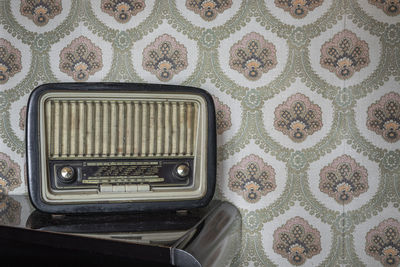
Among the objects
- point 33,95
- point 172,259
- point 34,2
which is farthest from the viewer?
point 34,2

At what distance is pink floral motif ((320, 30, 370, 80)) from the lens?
1.31 meters

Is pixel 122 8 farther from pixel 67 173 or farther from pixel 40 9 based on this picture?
pixel 67 173

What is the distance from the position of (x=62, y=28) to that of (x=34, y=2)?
0.45 ft

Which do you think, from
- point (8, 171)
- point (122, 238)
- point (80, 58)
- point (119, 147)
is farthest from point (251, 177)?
point (8, 171)

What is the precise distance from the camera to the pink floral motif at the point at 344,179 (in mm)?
1327

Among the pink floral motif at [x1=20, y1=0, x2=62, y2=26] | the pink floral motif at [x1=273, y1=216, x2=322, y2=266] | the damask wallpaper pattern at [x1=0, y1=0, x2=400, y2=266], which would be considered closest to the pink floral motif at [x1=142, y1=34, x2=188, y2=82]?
the damask wallpaper pattern at [x1=0, y1=0, x2=400, y2=266]

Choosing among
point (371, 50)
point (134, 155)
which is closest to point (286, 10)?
point (371, 50)

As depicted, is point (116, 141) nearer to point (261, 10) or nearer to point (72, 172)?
point (72, 172)

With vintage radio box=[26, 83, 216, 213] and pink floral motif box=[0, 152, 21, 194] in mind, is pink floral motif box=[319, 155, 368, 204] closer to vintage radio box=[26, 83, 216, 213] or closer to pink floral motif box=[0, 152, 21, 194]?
vintage radio box=[26, 83, 216, 213]

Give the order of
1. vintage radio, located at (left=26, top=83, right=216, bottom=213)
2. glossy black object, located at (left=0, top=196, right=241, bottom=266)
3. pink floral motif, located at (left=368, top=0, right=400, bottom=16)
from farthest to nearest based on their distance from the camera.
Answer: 1. pink floral motif, located at (left=368, top=0, right=400, bottom=16)
2. vintage radio, located at (left=26, top=83, right=216, bottom=213)
3. glossy black object, located at (left=0, top=196, right=241, bottom=266)

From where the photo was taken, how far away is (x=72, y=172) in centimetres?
102

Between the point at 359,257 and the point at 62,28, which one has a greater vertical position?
the point at 62,28

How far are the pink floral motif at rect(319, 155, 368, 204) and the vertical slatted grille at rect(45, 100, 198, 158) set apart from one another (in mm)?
567

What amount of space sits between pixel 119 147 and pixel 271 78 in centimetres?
63
